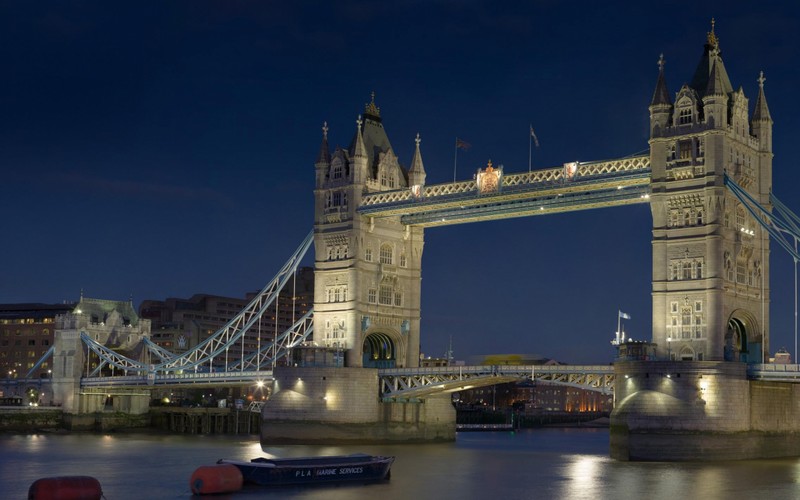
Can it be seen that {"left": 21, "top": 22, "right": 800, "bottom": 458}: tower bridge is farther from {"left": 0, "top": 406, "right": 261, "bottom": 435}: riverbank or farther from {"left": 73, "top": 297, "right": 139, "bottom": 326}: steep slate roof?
{"left": 73, "top": 297, "right": 139, "bottom": 326}: steep slate roof

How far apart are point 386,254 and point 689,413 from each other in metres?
31.9

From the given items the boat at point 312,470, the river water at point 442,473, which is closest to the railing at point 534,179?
the river water at point 442,473

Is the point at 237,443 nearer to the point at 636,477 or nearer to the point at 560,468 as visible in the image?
the point at 560,468

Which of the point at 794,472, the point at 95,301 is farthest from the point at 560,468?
the point at 95,301

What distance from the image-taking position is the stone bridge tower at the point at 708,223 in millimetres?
75438

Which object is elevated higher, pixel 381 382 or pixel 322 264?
pixel 322 264

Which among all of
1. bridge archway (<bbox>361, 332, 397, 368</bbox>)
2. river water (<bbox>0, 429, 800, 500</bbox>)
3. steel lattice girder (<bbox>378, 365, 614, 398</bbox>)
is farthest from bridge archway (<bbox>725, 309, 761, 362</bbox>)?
bridge archway (<bbox>361, 332, 397, 368</bbox>)

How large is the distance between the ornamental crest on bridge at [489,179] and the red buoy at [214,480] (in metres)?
34.9

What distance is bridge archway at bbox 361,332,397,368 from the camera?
97000 mm

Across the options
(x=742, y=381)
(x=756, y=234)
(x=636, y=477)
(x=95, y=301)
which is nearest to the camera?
(x=636, y=477)

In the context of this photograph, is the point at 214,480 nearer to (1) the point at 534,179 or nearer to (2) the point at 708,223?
(2) the point at 708,223

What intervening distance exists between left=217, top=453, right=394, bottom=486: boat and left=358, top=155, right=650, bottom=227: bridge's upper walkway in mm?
26157

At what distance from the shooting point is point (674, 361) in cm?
7375

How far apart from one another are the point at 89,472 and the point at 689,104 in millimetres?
42285
